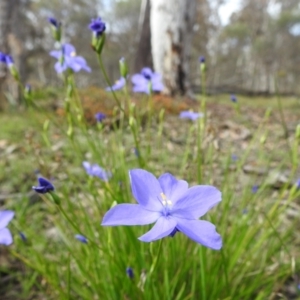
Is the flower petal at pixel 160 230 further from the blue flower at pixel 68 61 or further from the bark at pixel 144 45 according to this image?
the bark at pixel 144 45

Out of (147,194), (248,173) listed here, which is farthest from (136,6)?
(147,194)

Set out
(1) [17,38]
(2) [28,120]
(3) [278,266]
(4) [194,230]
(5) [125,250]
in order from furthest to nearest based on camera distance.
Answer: (1) [17,38], (2) [28,120], (3) [278,266], (5) [125,250], (4) [194,230]

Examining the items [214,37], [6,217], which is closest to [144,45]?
[6,217]

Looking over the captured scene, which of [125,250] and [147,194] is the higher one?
[147,194]

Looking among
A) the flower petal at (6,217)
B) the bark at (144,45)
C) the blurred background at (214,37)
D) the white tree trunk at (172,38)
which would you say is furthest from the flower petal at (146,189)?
the blurred background at (214,37)

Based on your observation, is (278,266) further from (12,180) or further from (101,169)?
(12,180)

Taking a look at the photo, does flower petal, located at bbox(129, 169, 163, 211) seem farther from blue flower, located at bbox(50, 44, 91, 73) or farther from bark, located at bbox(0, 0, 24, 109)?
bark, located at bbox(0, 0, 24, 109)
